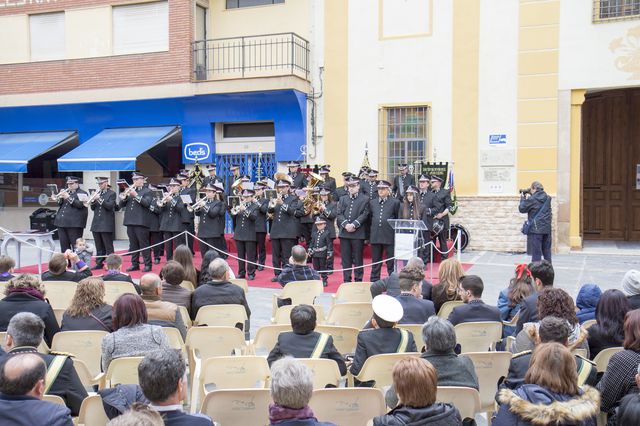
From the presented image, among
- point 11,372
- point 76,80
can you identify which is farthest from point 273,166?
point 11,372

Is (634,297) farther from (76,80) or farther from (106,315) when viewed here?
(76,80)

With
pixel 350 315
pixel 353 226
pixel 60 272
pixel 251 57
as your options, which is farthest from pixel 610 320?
pixel 251 57

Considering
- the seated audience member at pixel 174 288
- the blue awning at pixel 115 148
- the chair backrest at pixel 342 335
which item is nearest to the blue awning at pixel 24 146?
the blue awning at pixel 115 148

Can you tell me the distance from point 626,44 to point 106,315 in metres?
13.0

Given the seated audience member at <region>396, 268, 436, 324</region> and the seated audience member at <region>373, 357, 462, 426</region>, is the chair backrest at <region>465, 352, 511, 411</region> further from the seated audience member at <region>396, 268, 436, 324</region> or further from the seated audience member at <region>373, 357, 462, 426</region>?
the seated audience member at <region>373, 357, 462, 426</region>

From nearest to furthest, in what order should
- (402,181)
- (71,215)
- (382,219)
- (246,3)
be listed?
(382,219) < (71,215) < (402,181) < (246,3)

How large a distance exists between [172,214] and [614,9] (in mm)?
10747

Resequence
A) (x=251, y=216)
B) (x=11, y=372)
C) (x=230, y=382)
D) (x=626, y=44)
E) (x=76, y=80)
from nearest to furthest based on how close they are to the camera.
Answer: (x=11, y=372) < (x=230, y=382) < (x=251, y=216) < (x=626, y=44) < (x=76, y=80)

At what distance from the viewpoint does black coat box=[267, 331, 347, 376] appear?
4.65 metres

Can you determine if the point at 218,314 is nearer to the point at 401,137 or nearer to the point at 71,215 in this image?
the point at 71,215

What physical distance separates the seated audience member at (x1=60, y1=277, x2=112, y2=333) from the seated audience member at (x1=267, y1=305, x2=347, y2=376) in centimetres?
163

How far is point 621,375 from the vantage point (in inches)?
147

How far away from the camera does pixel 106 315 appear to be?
5.41 meters

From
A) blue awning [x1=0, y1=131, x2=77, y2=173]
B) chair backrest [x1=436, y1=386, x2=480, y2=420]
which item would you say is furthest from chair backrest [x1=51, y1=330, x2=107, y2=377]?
blue awning [x1=0, y1=131, x2=77, y2=173]
